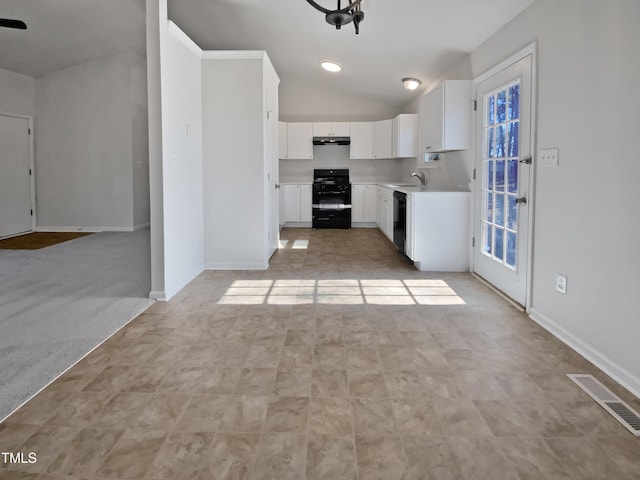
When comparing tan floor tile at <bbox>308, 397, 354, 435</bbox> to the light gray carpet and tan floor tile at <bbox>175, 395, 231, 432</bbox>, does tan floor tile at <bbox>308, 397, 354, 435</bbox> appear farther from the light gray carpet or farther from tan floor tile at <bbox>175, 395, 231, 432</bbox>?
the light gray carpet

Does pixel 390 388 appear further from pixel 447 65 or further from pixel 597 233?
pixel 447 65

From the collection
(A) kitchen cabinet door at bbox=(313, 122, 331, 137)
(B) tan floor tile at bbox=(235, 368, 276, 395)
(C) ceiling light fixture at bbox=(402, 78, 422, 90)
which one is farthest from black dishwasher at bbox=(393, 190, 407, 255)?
(A) kitchen cabinet door at bbox=(313, 122, 331, 137)

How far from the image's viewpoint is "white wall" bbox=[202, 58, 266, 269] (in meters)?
4.77

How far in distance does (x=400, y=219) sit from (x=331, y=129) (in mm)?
3688

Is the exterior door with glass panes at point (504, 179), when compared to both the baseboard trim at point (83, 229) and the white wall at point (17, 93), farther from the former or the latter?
the white wall at point (17, 93)

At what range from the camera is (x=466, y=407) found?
2021 millimetres

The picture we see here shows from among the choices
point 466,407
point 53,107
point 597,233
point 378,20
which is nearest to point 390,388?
point 466,407

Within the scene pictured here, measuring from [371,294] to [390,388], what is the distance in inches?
→ 68.7

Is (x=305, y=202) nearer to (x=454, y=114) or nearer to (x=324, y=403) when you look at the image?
(x=454, y=114)

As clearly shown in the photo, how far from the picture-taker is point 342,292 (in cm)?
400

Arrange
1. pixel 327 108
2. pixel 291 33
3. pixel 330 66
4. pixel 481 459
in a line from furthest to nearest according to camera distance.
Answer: pixel 327 108
pixel 330 66
pixel 291 33
pixel 481 459

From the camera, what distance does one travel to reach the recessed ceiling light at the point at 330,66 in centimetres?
642

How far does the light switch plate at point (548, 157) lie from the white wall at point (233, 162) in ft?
8.73

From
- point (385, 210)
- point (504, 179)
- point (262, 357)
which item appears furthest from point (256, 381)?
point (385, 210)
